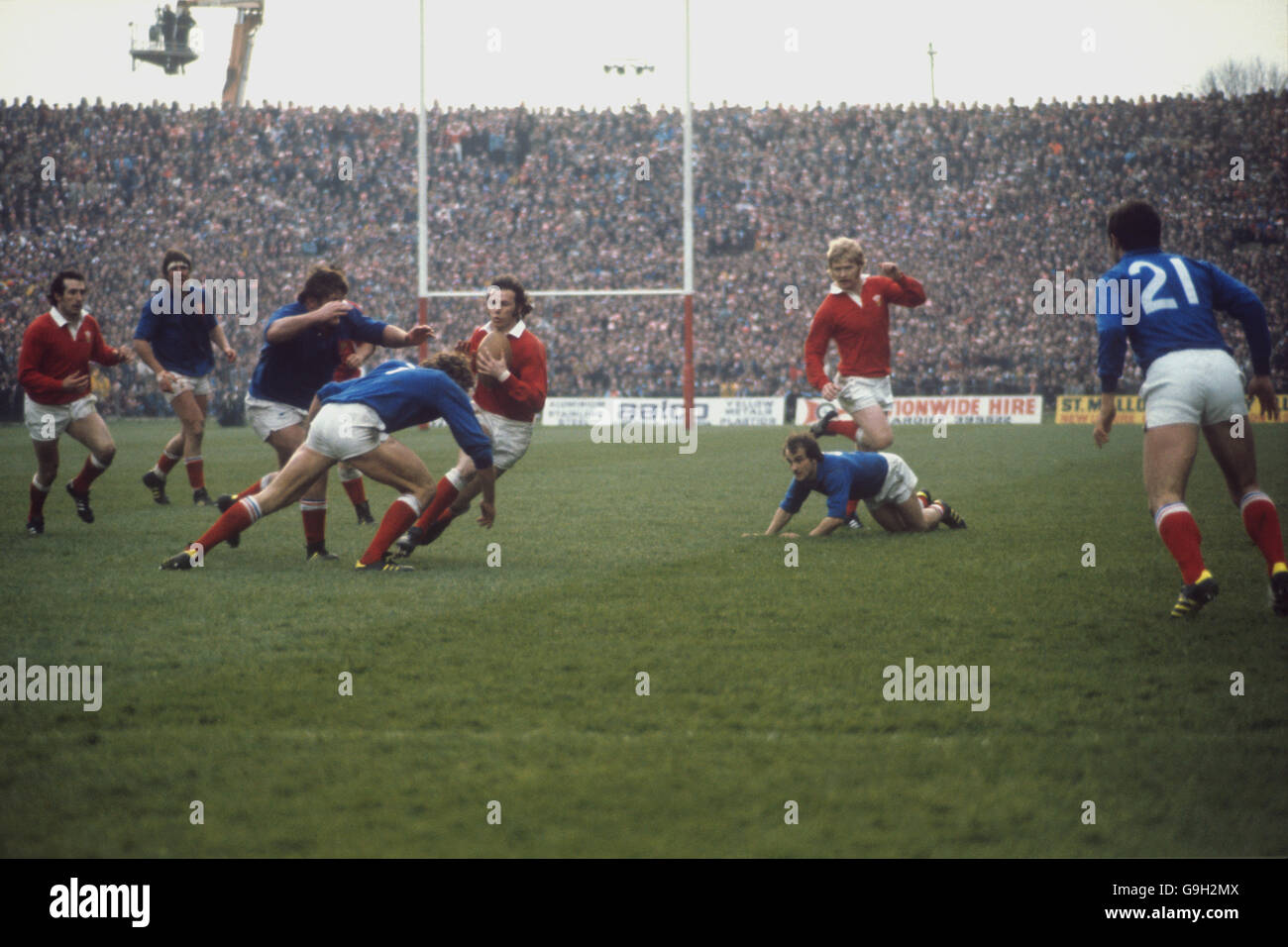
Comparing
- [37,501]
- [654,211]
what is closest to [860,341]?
[37,501]

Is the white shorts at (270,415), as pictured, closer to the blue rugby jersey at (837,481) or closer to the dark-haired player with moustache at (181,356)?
the dark-haired player with moustache at (181,356)

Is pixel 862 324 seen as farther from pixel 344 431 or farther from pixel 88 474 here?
pixel 88 474

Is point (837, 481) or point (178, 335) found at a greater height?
point (178, 335)

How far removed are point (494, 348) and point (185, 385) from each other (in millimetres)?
4316

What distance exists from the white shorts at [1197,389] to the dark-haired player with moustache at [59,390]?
7.63m

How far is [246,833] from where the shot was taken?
317cm

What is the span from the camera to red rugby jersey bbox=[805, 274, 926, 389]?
10.4 metres

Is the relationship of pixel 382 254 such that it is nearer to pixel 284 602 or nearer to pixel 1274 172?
pixel 1274 172

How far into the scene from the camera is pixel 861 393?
1039 centimetres

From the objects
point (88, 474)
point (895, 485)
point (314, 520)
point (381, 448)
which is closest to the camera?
point (381, 448)

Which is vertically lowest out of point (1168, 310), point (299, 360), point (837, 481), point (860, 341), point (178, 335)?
point (837, 481)

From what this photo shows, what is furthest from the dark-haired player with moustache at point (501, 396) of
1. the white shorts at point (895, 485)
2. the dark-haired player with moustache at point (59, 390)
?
the dark-haired player with moustache at point (59, 390)

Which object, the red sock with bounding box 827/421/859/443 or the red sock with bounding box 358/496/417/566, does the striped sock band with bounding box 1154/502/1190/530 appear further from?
the red sock with bounding box 827/421/859/443
